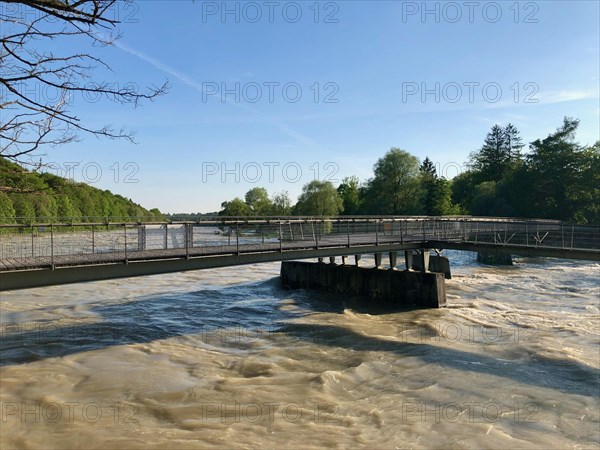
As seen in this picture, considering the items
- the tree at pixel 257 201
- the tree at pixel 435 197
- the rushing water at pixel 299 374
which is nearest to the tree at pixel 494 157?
the tree at pixel 435 197

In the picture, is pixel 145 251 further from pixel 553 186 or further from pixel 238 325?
pixel 553 186

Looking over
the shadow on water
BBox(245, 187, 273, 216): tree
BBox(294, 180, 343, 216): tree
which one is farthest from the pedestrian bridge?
BBox(245, 187, 273, 216): tree

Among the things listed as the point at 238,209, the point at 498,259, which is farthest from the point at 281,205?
the point at 498,259

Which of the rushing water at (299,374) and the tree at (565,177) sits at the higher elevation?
the tree at (565,177)

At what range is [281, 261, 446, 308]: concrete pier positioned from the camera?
2409cm

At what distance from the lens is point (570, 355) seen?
15719 millimetres

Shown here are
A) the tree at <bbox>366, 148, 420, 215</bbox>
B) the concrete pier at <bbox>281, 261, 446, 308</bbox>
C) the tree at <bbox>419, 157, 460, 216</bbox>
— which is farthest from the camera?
the tree at <bbox>419, 157, 460, 216</bbox>

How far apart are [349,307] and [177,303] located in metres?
9.97

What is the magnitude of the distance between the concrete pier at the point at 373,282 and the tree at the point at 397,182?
2148 inches

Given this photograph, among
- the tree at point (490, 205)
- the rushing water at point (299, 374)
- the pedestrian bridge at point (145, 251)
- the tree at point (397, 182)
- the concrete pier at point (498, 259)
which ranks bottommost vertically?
the rushing water at point (299, 374)

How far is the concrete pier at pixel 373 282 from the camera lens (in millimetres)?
24094

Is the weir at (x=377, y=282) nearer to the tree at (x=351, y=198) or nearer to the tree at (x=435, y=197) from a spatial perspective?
the tree at (x=435, y=197)

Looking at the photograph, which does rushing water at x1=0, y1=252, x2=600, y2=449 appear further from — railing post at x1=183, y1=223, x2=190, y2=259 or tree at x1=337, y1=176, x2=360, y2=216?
tree at x1=337, y1=176, x2=360, y2=216

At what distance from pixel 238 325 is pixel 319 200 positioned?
2879 inches
